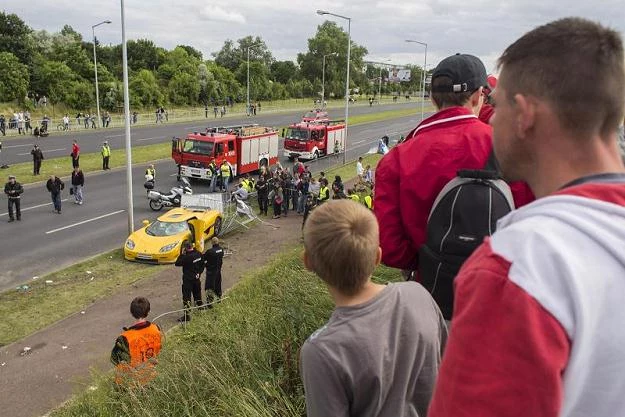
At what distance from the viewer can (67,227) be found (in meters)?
19.1

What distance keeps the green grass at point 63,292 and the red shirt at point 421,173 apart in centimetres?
994

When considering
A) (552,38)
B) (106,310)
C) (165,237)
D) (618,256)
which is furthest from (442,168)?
(165,237)

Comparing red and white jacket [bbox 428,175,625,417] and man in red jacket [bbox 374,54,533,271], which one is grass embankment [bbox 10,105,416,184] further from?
red and white jacket [bbox 428,175,625,417]

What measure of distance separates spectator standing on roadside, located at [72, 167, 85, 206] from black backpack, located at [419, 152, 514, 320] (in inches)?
831

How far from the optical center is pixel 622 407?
4.17 ft

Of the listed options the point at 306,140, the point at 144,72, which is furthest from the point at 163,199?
the point at 144,72

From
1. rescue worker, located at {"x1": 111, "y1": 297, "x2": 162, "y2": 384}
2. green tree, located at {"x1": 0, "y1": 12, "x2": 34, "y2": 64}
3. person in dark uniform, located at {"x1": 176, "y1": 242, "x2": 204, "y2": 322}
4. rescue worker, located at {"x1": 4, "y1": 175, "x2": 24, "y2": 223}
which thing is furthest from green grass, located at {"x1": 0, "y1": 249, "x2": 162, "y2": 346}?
green tree, located at {"x1": 0, "y1": 12, "x2": 34, "y2": 64}

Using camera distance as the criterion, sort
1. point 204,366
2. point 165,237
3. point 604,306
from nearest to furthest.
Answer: point 604,306, point 204,366, point 165,237

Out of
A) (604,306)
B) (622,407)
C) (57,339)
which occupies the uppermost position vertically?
(604,306)

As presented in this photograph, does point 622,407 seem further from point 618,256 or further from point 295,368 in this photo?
point 295,368

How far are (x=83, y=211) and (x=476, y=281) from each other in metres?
22.0

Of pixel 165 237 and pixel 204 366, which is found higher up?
pixel 204 366

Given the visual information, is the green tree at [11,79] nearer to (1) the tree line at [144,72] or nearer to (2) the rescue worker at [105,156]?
(1) the tree line at [144,72]

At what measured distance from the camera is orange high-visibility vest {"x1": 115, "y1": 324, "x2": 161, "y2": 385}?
5668mm
